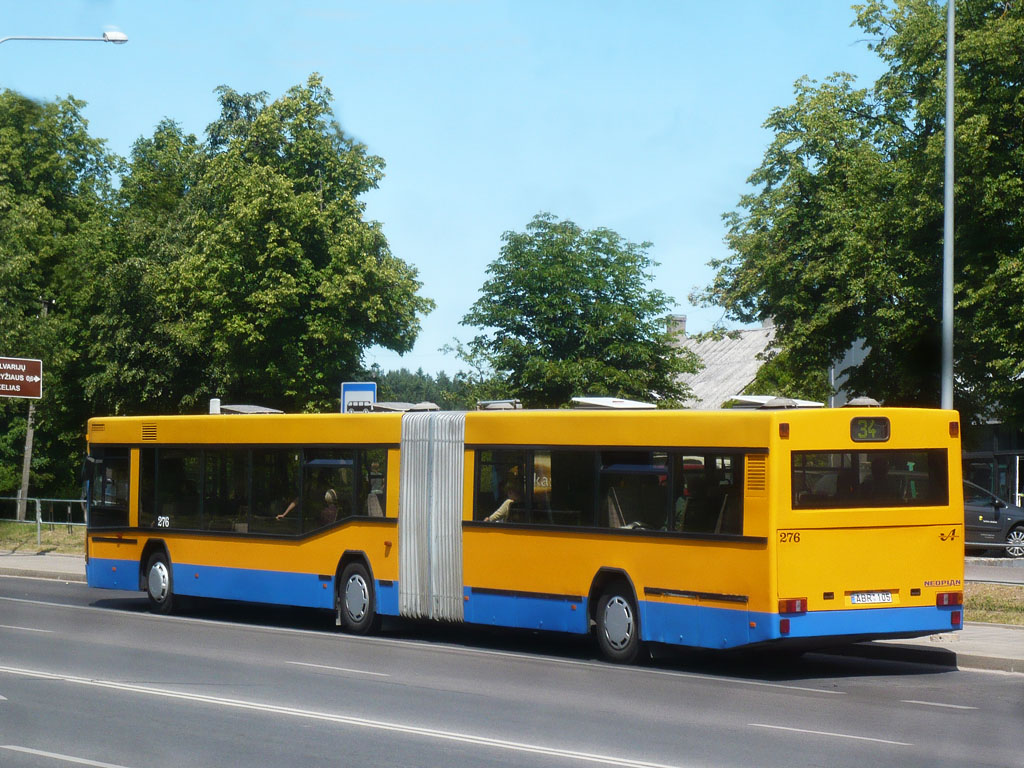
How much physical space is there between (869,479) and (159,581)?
11.6 meters

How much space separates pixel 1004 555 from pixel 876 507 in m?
21.0

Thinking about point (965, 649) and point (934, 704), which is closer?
point (934, 704)

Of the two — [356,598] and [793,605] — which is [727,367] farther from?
[793,605]

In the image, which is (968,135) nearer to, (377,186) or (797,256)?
(797,256)

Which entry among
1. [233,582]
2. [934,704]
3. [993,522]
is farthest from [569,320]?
[934,704]

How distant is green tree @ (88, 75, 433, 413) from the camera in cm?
4459

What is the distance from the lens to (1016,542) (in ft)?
109

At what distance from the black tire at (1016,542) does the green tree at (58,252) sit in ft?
101

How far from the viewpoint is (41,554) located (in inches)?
1399

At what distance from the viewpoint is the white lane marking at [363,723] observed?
8.95 metres

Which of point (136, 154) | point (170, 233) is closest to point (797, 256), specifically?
point (170, 233)

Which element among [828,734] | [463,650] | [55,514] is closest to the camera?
[828,734]

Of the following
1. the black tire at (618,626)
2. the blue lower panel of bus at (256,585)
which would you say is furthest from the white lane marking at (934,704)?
the blue lower panel of bus at (256,585)

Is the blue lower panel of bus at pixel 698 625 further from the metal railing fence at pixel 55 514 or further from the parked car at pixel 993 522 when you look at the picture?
the metal railing fence at pixel 55 514
